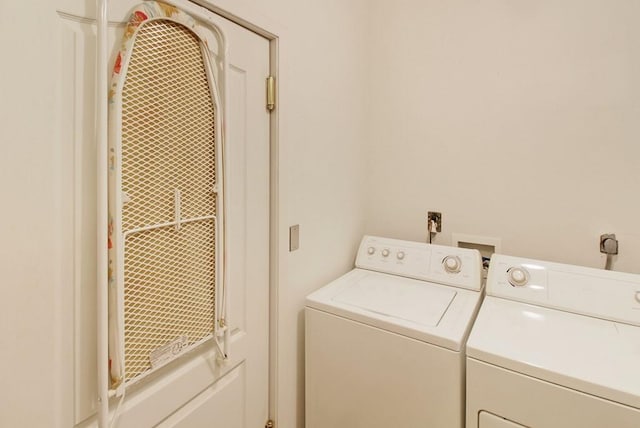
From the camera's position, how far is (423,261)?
5.22ft

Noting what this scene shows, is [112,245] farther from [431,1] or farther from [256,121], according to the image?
[431,1]

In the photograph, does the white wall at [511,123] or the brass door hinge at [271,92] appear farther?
the white wall at [511,123]

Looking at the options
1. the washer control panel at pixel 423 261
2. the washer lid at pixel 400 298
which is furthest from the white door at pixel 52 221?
the washer control panel at pixel 423 261

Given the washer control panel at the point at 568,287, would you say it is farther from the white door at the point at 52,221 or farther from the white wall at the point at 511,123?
Answer: the white door at the point at 52,221

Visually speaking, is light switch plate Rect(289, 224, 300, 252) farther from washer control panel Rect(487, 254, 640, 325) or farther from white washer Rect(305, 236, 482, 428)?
washer control panel Rect(487, 254, 640, 325)

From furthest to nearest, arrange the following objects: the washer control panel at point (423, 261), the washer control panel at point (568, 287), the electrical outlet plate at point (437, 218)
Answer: the electrical outlet plate at point (437, 218)
the washer control panel at point (423, 261)
the washer control panel at point (568, 287)

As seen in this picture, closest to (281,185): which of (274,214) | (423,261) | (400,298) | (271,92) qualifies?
(274,214)

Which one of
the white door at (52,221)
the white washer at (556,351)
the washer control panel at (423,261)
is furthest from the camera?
the washer control panel at (423,261)

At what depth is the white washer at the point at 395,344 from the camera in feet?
3.45

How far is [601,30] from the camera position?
1.33 metres

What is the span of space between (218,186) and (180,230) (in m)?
0.18

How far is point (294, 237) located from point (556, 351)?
3.26 ft

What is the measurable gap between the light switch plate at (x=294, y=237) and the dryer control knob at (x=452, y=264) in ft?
2.49

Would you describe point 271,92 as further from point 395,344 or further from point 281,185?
point 395,344
